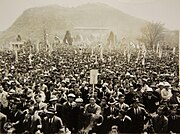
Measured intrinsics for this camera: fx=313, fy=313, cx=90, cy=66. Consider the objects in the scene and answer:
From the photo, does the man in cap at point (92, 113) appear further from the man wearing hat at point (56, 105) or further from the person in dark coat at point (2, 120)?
the person in dark coat at point (2, 120)

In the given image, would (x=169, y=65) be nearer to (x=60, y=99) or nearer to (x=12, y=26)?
(x=60, y=99)

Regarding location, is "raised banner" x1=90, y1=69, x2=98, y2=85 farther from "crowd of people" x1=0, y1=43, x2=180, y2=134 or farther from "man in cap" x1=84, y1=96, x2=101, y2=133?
"man in cap" x1=84, y1=96, x2=101, y2=133

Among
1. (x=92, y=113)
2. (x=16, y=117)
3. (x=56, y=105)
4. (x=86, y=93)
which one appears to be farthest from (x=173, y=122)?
(x=16, y=117)

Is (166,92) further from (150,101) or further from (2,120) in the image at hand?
(2,120)

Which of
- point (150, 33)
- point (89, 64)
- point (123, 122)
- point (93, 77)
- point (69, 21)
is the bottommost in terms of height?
point (123, 122)

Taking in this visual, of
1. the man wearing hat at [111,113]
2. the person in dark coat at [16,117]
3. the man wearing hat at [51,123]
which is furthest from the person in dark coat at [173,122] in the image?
the person in dark coat at [16,117]
